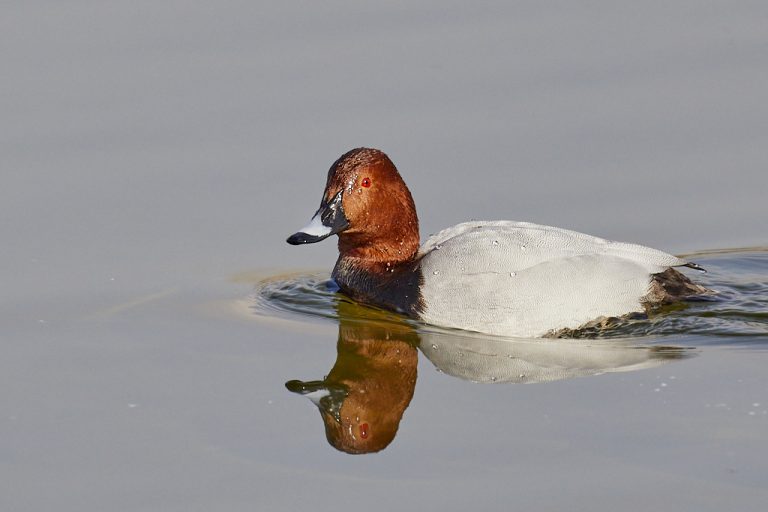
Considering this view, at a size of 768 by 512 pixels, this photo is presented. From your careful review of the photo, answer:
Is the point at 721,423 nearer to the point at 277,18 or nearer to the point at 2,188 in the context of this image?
the point at 2,188

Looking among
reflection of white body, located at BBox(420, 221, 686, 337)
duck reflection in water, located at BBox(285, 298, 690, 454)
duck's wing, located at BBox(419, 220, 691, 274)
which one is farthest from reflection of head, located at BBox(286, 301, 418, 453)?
duck's wing, located at BBox(419, 220, 691, 274)

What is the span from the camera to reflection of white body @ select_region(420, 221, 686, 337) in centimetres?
708

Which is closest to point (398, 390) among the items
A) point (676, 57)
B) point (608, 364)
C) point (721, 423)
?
point (608, 364)

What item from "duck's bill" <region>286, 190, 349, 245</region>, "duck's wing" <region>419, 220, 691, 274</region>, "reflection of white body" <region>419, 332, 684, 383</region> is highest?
"duck's bill" <region>286, 190, 349, 245</region>

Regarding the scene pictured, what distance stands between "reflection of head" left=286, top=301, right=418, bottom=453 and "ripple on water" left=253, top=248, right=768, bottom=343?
280 millimetres

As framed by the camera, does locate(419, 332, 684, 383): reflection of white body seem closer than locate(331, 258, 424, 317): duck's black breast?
Yes

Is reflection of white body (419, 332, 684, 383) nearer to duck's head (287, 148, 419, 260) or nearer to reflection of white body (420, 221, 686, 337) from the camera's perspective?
reflection of white body (420, 221, 686, 337)

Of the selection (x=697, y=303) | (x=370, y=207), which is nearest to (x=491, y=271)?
(x=370, y=207)

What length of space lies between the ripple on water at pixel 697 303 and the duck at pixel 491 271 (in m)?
0.09

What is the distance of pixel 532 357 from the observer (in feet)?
22.1

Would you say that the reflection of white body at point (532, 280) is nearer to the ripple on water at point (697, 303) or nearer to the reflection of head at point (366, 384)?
the ripple on water at point (697, 303)

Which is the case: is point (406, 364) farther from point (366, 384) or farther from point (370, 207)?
point (370, 207)

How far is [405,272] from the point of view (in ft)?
24.8

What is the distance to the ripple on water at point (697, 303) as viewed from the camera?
23.4 feet
